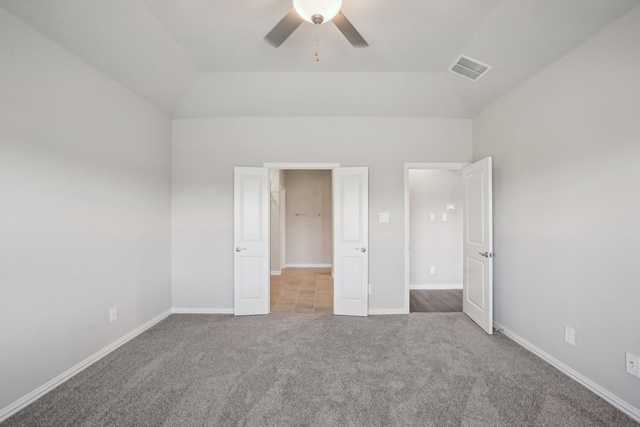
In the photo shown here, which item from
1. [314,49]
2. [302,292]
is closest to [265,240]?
[302,292]

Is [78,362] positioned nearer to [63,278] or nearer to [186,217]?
[63,278]

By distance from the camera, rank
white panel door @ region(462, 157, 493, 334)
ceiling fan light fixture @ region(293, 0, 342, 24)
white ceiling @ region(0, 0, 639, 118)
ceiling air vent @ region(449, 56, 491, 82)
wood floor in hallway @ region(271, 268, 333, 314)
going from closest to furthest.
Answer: ceiling fan light fixture @ region(293, 0, 342, 24)
white ceiling @ region(0, 0, 639, 118)
ceiling air vent @ region(449, 56, 491, 82)
white panel door @ region(462, 157, 493, 334)
wood floor in hallway @ region(271, 268, 333, 314)

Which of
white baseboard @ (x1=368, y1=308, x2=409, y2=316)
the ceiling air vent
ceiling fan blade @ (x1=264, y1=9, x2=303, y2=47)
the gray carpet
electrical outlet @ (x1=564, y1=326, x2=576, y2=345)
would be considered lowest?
the gray carpet

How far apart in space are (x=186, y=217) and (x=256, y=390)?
238cm

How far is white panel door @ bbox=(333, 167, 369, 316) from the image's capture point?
10.8ft

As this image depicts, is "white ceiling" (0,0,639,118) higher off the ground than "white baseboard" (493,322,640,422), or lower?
higher

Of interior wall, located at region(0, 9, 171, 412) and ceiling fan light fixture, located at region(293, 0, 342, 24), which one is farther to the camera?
interior wall, located at region(0, 9, 171, 412)

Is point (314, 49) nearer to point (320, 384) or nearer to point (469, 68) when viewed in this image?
point (469, 68)

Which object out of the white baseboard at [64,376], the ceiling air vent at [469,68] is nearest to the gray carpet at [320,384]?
the white baseboard at [64,376]

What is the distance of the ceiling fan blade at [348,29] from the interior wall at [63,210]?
220 centimetres

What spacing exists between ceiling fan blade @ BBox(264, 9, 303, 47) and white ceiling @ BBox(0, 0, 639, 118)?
451mm

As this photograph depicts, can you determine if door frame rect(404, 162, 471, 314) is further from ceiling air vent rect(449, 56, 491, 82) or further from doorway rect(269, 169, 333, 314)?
doorway rect(269, 169, 333, 314)

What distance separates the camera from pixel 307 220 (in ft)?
20.9

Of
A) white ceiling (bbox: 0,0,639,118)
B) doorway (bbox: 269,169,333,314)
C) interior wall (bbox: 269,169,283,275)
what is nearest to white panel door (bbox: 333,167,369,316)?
white ceiling (bbox: 0,0,639,118)
